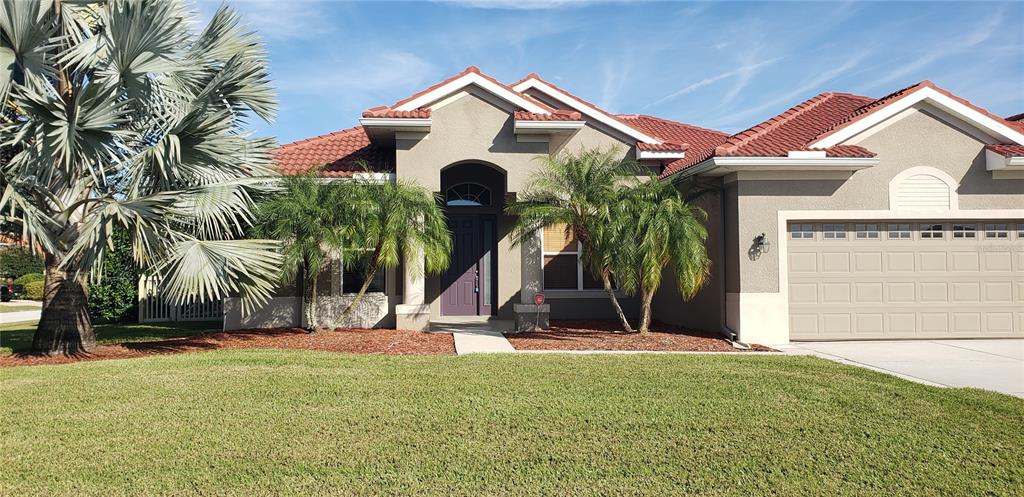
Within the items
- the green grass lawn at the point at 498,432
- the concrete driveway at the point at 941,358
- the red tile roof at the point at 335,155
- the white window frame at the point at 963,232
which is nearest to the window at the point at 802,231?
the concrete driveway at the point at 941,358

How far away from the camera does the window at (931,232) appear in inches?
489

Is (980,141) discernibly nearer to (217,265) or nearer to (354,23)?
(354,23)

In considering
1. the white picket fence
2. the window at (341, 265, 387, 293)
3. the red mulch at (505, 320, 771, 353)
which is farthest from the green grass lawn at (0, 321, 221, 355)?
the red mulch at (505, 320, 771, 353)

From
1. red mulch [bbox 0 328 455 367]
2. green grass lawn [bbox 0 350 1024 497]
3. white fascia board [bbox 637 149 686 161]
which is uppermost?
white fascia board [bbox 637 149 686 161]

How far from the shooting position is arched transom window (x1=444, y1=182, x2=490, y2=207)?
51.4 feet

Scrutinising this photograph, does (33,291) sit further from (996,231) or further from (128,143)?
(996,231)

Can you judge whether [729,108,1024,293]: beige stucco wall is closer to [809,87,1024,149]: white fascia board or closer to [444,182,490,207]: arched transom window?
[809,87,1024,149]: white fascia board

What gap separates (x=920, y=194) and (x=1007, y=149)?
179cm

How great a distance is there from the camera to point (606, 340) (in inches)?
463

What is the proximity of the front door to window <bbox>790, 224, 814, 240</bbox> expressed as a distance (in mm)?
6929

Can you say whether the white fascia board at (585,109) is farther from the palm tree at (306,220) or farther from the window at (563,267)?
the palm tree at (306,220)

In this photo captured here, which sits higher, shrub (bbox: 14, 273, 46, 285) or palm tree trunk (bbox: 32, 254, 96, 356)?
shrub (bbox: 14, 273, 46, 285)

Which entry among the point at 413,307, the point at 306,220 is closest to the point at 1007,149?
the point at 413,307

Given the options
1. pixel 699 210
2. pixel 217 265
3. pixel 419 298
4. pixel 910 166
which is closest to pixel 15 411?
pixel 217 265
